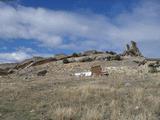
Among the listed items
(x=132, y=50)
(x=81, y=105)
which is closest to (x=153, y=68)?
(x=132, y=50)

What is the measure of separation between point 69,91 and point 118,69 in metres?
20.1

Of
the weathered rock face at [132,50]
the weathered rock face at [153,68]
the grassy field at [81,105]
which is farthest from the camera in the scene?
the weathered rock face at [132,50]

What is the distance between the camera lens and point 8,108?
13.1m

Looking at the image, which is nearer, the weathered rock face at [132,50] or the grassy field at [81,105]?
the grassy field at [81,105]

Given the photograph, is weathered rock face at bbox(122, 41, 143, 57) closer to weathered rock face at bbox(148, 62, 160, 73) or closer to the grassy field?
weathered rock face at bbox(148, 62, 160, 73)

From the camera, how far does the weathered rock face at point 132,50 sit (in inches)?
2052

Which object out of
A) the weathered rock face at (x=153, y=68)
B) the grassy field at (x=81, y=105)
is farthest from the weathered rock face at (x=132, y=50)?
the grassy field at (x=81, y=105)

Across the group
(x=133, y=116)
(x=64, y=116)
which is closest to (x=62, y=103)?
(x=64, y=116)

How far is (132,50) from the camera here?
52.8 m

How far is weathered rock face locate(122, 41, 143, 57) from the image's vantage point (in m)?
52.1

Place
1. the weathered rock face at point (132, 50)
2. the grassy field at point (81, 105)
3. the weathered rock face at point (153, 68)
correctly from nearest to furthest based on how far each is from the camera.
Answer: the grassy field at point (81, 105) < the weathered rock face at point (153, 68) < the weathered rock face at point (132, 50)

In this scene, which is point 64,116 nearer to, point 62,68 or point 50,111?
point 50,111

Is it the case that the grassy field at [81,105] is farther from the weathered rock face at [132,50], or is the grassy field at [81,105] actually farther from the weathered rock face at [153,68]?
the weathered rock face at [132,50]

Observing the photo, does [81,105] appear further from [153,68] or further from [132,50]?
[132,50]
